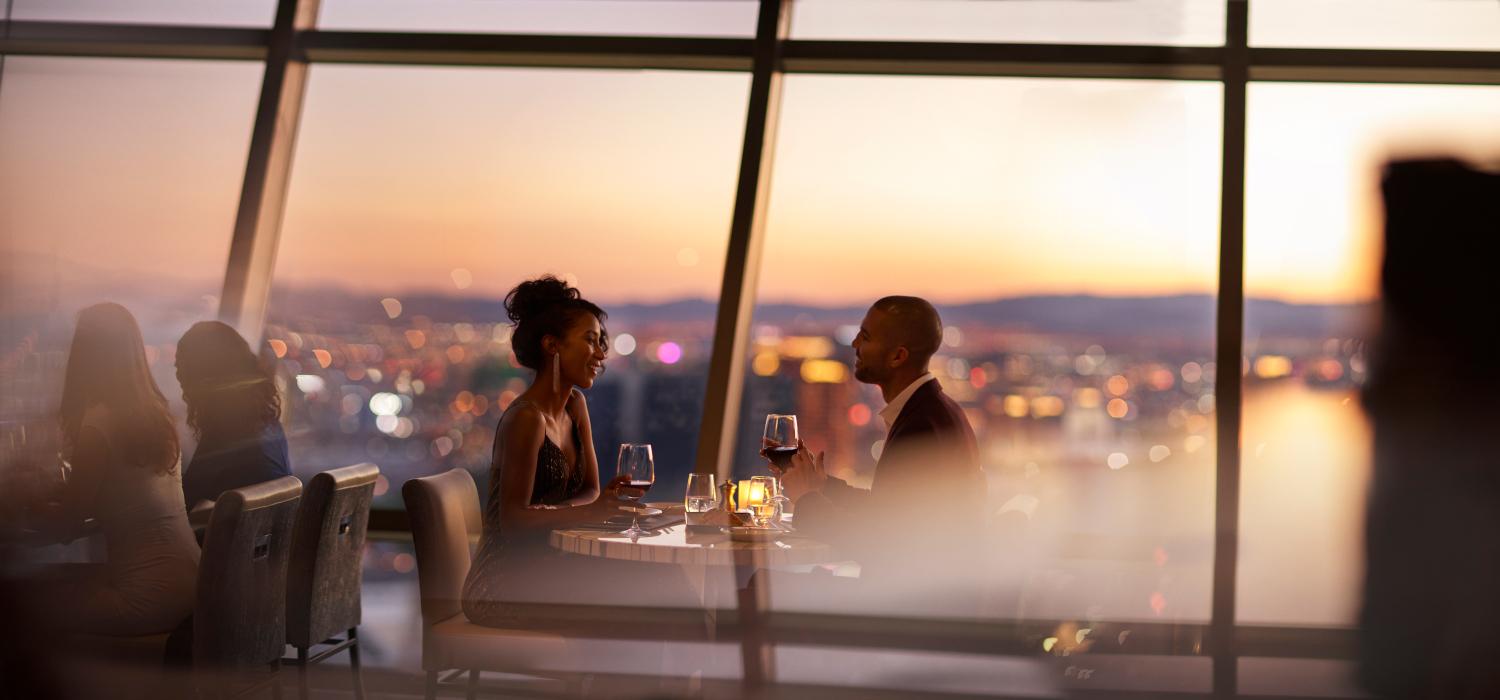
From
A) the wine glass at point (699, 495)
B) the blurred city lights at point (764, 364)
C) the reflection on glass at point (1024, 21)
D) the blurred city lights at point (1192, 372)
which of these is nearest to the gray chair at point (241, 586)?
the wine glass at point (699, 495)

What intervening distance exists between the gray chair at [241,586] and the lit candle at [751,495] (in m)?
1.18

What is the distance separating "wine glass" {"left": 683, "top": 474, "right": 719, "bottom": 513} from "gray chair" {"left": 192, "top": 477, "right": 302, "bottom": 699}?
3.44ft

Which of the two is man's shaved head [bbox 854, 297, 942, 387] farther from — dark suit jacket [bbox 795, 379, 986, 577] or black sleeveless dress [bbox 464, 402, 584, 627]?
black sleeveless dress [bbox 464, 402, 584, 627]

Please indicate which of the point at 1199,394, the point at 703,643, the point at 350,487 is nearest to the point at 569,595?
the point at 703,643

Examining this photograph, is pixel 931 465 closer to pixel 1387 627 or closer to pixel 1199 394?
pixel 1387 627

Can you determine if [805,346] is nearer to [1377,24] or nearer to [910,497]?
[910,497]

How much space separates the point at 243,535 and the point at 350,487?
0.45m

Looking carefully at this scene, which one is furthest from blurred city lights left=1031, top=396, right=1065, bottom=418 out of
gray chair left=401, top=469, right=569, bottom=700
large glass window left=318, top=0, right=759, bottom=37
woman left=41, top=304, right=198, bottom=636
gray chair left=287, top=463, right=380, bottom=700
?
woman left=41, top=304, right=198, bottom=636

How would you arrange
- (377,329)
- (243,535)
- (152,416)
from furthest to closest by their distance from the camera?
(377,329), (152,416), (243,535)

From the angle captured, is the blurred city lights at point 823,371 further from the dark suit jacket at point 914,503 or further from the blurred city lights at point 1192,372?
the dark suit jacket at point 914,503

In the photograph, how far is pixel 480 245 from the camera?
4.81 metres

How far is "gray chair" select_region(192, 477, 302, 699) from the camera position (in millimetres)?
2727

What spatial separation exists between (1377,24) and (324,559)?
4283mm

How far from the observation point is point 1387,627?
1.51m
